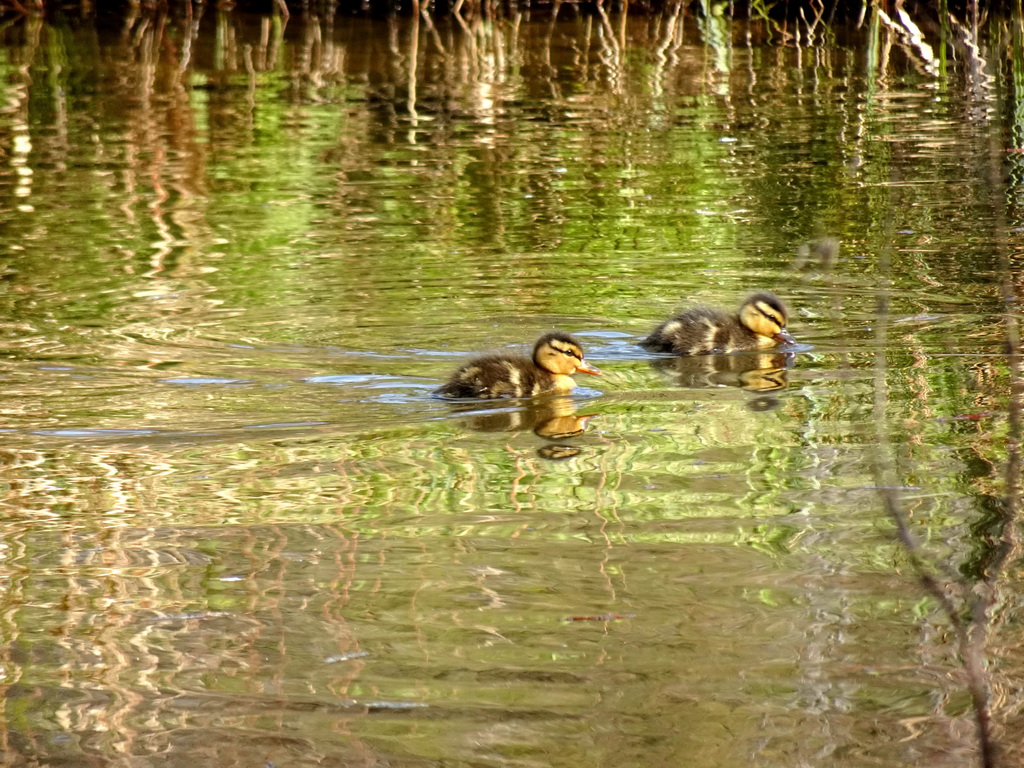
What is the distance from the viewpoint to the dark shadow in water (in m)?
5.43

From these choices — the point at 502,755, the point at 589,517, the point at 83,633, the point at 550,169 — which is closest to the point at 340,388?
the point at 589,517

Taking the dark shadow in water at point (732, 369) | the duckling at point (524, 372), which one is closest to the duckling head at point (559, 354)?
the duckling at point (524, 372)

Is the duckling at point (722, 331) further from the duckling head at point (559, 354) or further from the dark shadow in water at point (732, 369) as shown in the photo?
the duckling head at point (559, 354)

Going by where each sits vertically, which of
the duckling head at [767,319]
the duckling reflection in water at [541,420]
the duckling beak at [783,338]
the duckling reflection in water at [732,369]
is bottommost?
the duckling reflection in water at [541,420]

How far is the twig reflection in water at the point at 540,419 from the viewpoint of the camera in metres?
4.80

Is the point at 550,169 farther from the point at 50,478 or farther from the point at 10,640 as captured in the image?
the point at 10,640

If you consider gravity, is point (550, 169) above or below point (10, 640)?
above

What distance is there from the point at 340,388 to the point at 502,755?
2661mm

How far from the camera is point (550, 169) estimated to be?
9.63 meters

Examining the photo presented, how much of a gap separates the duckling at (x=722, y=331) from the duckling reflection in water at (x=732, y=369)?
0.04 meters

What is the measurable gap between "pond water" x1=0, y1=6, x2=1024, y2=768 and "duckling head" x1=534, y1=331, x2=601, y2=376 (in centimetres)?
16

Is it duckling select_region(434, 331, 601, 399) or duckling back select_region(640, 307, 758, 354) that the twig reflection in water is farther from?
duckling back select_region(640, 307, 758, 354)

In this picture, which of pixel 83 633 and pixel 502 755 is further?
pixel 83 633

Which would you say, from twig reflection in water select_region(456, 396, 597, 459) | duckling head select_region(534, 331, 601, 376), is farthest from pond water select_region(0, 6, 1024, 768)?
duckling head select_region(534, 331, 601, 376)
